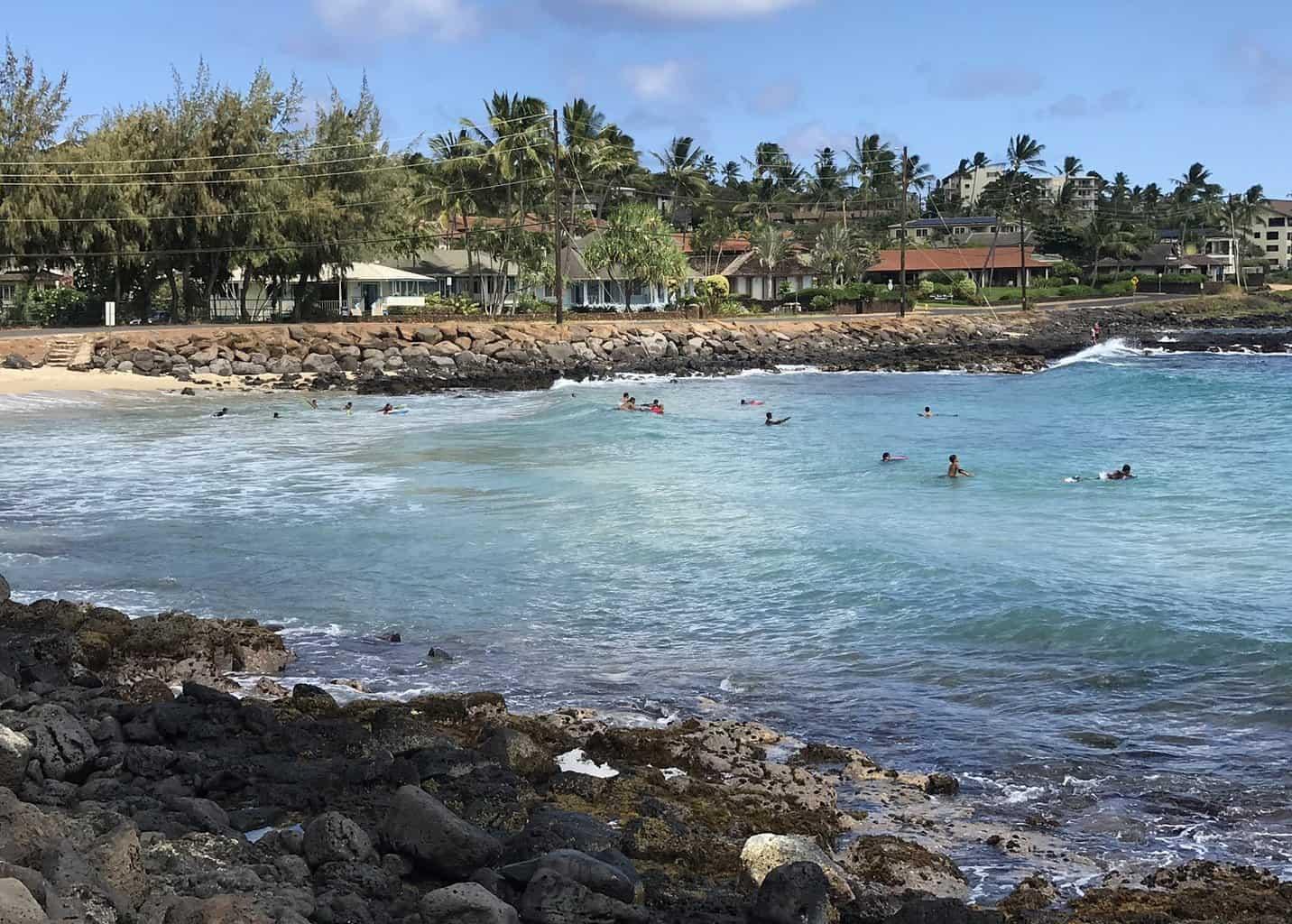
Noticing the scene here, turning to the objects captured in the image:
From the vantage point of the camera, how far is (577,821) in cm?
861

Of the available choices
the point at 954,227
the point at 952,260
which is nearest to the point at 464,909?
the point at 952,260

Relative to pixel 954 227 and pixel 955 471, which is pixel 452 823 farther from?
pixel 954 227

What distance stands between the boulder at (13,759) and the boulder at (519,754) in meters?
3.15

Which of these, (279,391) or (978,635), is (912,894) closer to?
(978,635)

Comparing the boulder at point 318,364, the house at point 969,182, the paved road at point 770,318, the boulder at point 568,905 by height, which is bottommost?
the boulder at point 568,905

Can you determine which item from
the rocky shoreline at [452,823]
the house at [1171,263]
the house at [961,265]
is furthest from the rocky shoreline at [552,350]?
the house at [1171,263]

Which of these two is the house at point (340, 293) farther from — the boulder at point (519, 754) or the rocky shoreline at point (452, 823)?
the boulder at point (519, 754)

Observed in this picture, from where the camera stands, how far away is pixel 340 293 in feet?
214

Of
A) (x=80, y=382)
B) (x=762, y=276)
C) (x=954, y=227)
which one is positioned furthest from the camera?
(x=954, y=227)

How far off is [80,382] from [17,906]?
40.9 metres

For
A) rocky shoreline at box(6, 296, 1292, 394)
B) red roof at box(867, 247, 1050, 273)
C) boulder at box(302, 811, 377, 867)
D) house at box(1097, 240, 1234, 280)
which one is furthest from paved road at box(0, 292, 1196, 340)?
boulder at box(302, 811, 377, 867)

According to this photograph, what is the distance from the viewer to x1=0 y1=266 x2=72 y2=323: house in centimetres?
5496

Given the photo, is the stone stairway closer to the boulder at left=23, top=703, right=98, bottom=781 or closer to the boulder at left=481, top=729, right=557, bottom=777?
the boulder at left=23, top=703, right=98, bottom=781

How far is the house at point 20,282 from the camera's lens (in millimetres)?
54956
